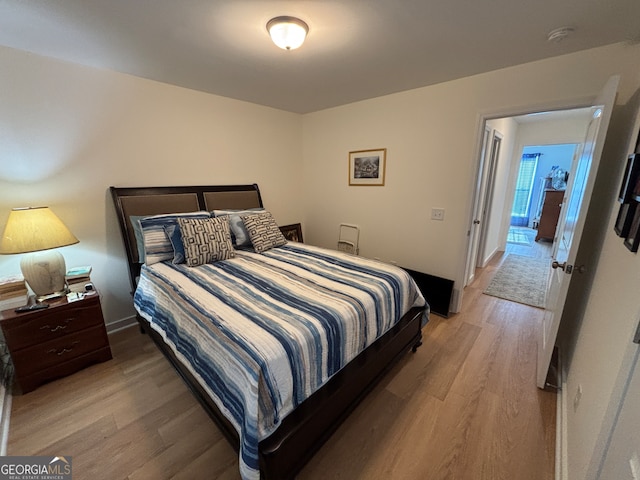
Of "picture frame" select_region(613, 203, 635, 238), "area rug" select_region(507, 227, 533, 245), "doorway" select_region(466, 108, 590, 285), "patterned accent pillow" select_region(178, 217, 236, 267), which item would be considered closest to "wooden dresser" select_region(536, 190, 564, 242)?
"area rug" select_region(507, 227, 533, 245)

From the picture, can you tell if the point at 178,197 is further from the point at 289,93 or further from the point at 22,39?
the point at 289,93

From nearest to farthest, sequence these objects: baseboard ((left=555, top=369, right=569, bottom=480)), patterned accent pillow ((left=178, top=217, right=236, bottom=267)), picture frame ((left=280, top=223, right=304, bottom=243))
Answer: baseboard ((left=555, top=369, right=569, bottom=480))
patterned accent pillow ((left=178, top=217, right=236, bottom=267))
picture frame ((left=280, top=223, right=304, bottom=243))

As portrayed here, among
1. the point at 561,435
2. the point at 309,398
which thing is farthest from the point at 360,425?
the point at 561,435

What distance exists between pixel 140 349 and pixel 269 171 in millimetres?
2519

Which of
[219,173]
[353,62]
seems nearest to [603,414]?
[353,62]

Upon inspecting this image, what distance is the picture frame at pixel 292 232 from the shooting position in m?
3.83

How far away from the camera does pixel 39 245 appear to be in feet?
5.65

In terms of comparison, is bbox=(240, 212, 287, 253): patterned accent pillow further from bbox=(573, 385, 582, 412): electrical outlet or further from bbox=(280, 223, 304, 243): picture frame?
bbox=(573, 385, 582, 412): electrical outlet

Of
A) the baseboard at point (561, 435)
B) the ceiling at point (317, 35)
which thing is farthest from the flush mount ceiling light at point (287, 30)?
the baseboard at point (561, 435)

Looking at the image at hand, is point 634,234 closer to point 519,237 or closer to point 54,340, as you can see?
point 54,340

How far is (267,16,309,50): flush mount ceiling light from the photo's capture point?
59.2 inches

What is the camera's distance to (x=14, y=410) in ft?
5.33

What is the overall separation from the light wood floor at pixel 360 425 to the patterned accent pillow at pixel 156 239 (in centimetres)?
82

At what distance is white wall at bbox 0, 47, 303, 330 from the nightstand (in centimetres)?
55
